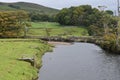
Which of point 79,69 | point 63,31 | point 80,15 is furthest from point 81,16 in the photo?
point 79,69

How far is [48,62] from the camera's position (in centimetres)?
7188

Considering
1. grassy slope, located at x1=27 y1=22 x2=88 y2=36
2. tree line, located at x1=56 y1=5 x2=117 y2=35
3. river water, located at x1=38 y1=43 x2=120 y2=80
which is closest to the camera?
river water, located at x1=38 y1=43 x2=120 y2=80

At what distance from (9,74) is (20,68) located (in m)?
5.67

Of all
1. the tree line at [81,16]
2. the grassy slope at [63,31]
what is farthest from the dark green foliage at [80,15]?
the grassy slope at [63,31]

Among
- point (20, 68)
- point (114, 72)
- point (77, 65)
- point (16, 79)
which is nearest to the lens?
point (16, 79)

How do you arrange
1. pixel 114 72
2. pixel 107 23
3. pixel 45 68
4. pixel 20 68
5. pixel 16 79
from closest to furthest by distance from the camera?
pixel 16 79 < pixel 20 68 < pixel 114 72 < pixel 45 68 < pixel 107 23

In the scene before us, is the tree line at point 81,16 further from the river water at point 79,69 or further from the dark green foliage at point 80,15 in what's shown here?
the river water at point 79,69

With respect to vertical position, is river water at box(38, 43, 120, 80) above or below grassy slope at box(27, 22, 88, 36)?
above

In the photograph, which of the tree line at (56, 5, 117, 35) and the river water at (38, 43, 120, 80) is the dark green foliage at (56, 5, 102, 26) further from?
the river water at (38, 43, 120, 80)

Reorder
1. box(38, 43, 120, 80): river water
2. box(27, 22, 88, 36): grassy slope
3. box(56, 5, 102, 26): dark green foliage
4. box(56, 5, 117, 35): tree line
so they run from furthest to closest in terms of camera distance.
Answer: box(56, 5, 102, 26): dark green foliage < box(56, 5, 117, 35): tree line < box(27, 22, 88, 36): grassy slope < box(38, 43, 120, 80): river water

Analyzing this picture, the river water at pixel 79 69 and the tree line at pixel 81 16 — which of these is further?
the tree line at pixel 81 16

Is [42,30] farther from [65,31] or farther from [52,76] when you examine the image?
[52,76]

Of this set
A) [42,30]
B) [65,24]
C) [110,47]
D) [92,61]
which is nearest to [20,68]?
[92,61]

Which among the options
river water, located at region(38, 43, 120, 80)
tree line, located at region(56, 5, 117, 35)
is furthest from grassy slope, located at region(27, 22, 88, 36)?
river water, located at region(38, 43, 120, 80)
